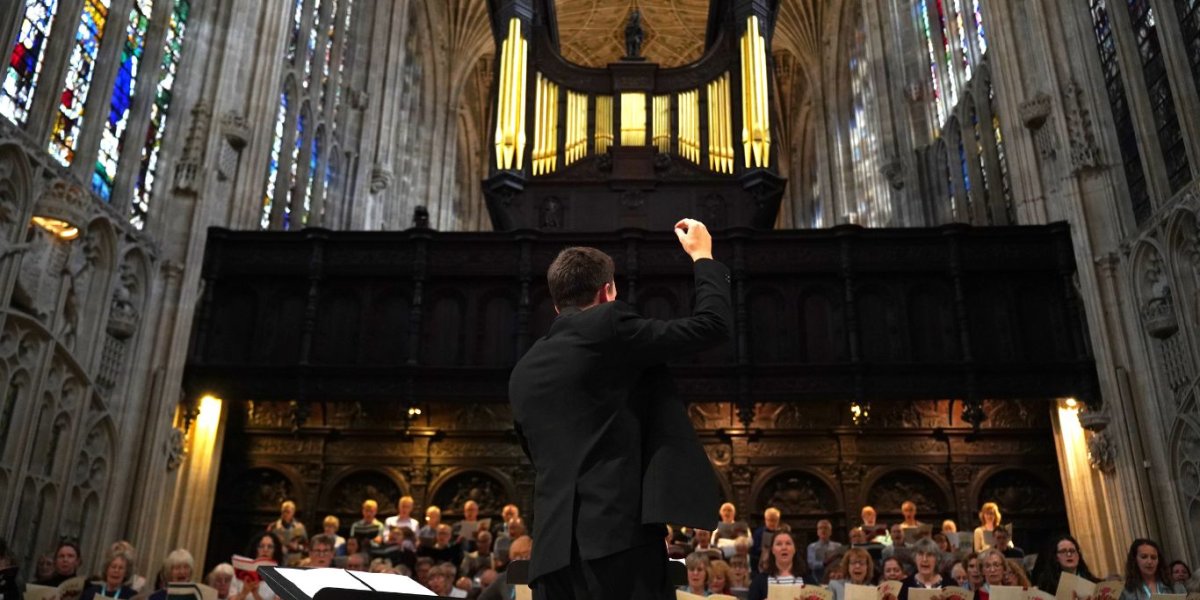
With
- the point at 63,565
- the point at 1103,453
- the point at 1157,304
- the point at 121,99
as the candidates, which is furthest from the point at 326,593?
the point at 121,99

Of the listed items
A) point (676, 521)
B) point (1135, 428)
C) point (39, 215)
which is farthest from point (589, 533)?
point (1135, 428)

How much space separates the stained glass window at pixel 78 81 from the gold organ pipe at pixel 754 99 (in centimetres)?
1083

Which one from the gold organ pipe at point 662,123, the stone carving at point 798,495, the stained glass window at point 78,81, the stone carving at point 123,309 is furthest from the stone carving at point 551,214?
the stained glass window at point 78,81

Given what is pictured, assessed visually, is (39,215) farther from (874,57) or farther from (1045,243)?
(874,57)

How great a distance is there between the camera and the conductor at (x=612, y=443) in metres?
2.38

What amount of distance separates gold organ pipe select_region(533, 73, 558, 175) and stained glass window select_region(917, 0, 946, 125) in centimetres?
854

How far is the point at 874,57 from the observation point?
23.8 meters

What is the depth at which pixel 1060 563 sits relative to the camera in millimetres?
8422

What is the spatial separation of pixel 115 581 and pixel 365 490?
7.76 meters

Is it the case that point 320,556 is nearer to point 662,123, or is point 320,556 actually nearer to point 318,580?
point 318,580

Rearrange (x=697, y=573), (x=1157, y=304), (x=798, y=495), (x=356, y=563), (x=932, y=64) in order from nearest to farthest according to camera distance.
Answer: (x=697, y=573) → (x=356, y=563) → (x=1157, y=304) → (x=798, y=495) → (x=932, y=64)

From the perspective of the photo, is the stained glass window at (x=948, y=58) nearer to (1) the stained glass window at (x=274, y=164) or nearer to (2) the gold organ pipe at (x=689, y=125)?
(2) the gold organ pipe at (x=689, y=125)

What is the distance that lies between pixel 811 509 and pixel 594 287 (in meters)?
13.7

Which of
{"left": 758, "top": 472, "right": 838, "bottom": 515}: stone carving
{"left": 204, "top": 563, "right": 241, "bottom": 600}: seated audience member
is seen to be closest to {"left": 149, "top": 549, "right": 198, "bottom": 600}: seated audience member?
{"left": 204, "top": 563, "right": 241, "bottom": 600}: seated audience member
